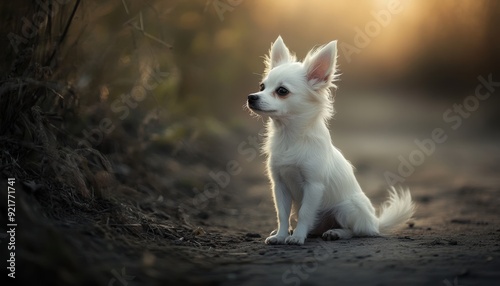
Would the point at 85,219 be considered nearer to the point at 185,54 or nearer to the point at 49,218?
the point at 49,218

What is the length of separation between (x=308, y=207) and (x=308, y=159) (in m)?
0.37

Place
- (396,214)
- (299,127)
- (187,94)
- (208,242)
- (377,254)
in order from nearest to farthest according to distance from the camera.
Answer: (377,254) < (208,242) < (299,127) < (396,214) < (187,94)

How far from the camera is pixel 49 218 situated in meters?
3.41

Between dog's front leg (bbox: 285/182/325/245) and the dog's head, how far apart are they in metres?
0.62

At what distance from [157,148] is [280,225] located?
4.38m

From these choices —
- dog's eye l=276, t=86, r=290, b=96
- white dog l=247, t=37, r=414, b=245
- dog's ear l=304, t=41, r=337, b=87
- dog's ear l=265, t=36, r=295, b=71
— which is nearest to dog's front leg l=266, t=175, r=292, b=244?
white dog l=247, t=37, r=414, b=245

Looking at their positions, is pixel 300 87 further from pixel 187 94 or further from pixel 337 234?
pixel 187 94

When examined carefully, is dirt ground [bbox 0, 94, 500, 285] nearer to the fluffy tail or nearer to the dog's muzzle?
the fluffy tail

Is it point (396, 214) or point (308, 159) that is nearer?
point (308, 159)

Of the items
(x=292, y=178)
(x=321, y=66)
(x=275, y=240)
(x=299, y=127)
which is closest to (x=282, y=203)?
(x=292, y=178)

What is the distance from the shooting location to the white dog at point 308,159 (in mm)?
4230

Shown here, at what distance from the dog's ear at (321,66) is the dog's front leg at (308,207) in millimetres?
885

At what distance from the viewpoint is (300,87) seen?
4.46 m

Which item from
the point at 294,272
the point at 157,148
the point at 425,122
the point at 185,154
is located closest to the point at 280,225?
the point at 294,272
